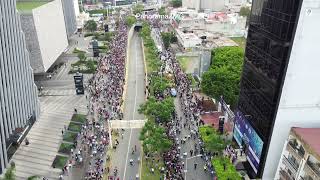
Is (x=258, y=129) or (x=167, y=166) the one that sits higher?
(x=258, y=129)

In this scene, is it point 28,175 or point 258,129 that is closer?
point 258,129

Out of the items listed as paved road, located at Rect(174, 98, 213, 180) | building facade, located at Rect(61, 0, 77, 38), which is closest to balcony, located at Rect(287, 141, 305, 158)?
paved road, located at Rect(174, 98, 213, 180)

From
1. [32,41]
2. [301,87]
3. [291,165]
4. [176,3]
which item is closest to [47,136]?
[32,41]

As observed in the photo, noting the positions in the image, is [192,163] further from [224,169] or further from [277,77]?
[277,77]

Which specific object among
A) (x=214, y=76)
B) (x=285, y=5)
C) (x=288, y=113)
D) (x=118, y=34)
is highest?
(x=285, y=5)

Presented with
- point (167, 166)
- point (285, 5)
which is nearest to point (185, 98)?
point (167, 166)

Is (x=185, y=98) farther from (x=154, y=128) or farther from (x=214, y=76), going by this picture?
(x=154, y=128)

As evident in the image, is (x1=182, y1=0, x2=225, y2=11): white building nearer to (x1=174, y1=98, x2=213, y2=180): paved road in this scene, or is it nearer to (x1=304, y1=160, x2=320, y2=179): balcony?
(x1=174, y1=98, x2=213, y2=180): paved road
